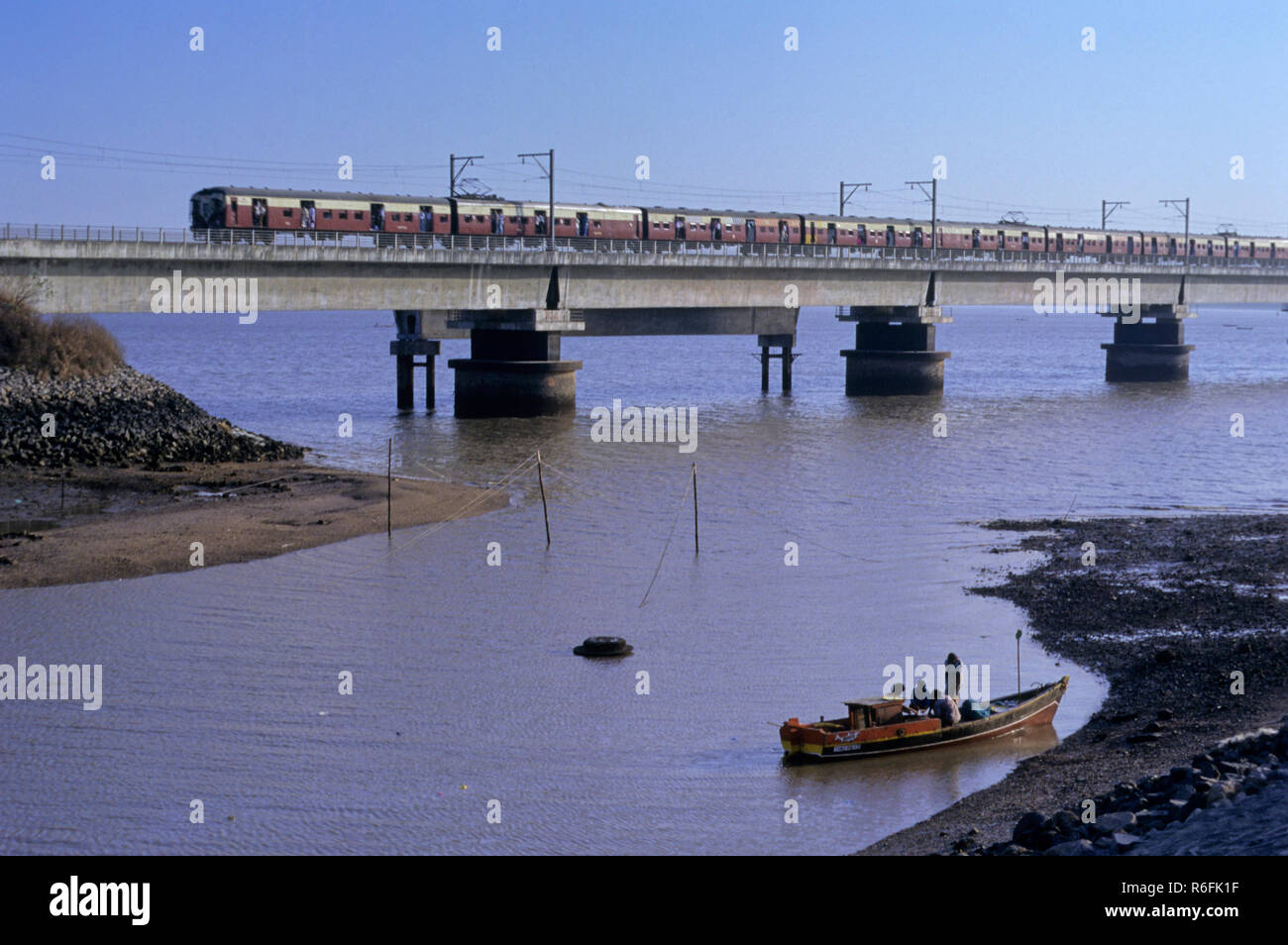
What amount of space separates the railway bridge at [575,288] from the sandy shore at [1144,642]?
1217 inches

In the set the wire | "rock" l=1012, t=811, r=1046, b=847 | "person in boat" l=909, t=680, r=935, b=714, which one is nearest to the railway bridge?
the wire

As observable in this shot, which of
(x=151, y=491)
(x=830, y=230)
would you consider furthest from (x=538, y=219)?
(x=151, y=491)

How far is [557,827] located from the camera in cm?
1738

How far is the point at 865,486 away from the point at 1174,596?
19955 mm

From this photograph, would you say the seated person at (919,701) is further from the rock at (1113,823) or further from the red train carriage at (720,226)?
the red train carriage at (720,226)

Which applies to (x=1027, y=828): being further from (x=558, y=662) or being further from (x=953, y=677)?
(x=558, y=662)

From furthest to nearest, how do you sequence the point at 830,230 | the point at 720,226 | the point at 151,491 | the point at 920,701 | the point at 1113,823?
the point at 830,230, the point at 720,226, the point at 151,491, the point at 920,701, the point at 1113,823

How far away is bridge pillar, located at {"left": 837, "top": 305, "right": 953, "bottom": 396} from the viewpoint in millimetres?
89750

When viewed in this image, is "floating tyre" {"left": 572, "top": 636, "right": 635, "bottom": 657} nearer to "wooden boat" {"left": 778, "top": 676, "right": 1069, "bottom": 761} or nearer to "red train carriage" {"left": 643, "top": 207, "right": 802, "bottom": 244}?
"wooden boat" {"left": 778, "top": 676, "right": 1069, "bottom": 761}

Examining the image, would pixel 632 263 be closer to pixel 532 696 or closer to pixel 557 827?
pixel 532 696

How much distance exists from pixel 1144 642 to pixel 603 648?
9.83 metres

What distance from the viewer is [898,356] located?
296 feet

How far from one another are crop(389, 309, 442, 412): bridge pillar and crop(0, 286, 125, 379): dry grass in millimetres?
17280

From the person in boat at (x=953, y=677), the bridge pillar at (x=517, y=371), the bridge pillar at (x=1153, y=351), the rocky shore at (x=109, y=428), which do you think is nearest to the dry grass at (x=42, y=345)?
the rocky shore at (x=109, y=428)
